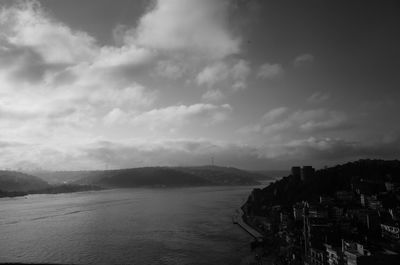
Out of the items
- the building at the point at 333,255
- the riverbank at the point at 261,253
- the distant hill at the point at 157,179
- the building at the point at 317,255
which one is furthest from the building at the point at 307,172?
the distant hill at the point at 157,179

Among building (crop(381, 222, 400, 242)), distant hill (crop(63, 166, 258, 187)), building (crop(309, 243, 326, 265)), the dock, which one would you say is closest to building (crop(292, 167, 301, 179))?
the dock

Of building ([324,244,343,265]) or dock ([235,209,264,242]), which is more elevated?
building ([324,244,343,265])

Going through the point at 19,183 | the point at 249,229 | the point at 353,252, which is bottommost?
the point at 249,229

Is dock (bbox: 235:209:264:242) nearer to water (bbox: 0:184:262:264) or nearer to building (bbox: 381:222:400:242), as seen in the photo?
water (bbox: 0:184:262:264)

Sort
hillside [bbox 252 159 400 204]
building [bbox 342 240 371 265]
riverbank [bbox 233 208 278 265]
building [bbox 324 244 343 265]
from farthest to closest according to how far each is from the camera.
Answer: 1. hillside [bbox 252 159 400 204]
2. riverbank [bbox 233 208 278 265]
3. building [bbox 324 244 343 265]
4. building [bbox 342 240 371 265]

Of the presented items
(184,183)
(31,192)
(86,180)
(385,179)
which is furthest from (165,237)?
(86,180)

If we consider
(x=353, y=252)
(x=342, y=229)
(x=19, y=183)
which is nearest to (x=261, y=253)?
(x=342, y=229)

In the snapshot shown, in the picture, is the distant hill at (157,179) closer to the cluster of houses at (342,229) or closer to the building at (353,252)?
the cluster of houses at (342,229)

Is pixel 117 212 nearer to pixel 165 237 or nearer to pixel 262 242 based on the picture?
pixel 165 237

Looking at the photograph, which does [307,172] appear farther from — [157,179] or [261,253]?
[157,179]
